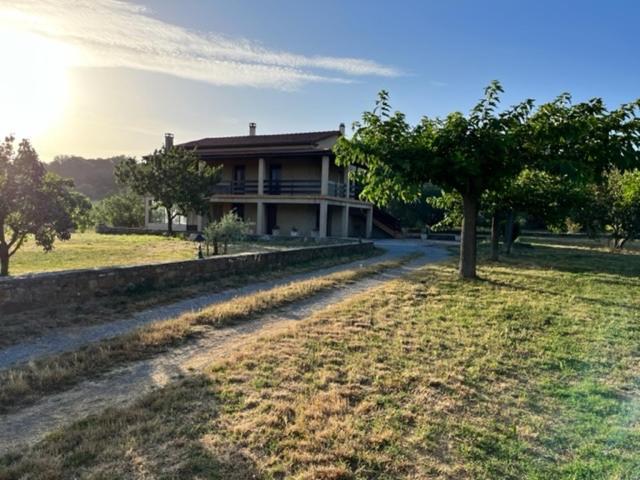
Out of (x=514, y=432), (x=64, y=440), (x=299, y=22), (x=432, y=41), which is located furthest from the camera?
(x=432, y=41)

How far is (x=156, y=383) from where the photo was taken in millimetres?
4172

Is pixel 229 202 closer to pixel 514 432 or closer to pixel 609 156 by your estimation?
pixel 609 156

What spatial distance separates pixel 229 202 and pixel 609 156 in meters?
21.7

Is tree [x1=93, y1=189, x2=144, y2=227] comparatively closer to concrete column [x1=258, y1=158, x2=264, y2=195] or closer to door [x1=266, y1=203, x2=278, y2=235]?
door [x1=266, y1=203, x2=278, y2=235]

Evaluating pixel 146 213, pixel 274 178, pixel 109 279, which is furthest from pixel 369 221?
pixel 109 279

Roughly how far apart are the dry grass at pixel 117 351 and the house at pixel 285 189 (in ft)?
52.6

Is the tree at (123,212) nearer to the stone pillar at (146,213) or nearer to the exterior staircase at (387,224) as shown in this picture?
the stone pillar at (146,213)

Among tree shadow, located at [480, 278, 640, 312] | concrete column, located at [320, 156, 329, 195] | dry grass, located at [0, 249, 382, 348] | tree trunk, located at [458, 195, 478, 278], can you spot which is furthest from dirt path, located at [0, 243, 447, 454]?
concrete column, located at [320, 156, 329, 195]

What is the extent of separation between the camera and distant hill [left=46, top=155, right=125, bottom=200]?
240ft

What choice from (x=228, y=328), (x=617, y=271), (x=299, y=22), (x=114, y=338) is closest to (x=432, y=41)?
(x=299, y=22)

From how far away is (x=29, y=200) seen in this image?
793cm

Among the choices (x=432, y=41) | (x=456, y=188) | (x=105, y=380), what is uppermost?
(x=432, y=41)

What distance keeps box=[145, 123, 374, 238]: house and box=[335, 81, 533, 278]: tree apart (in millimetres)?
13152

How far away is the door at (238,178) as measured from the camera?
2787 centimetres
